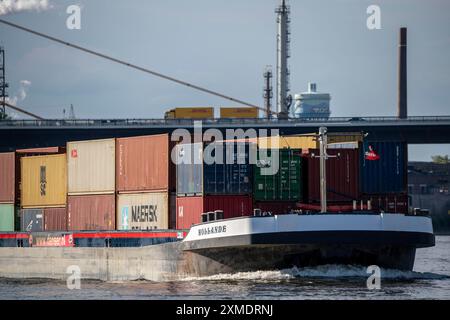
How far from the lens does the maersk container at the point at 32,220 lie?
56.3 metres

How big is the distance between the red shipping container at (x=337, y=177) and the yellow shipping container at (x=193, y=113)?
76.8 metres

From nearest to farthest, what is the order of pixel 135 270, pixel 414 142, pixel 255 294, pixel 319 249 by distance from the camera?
1. pixel 255 294
2. pixel 319 249
3. pixel 135 270
4. pixel 414 142

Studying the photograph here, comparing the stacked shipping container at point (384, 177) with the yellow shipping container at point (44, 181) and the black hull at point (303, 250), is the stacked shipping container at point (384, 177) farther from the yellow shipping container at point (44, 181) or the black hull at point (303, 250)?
the yellow shipping container at point (44, 181)

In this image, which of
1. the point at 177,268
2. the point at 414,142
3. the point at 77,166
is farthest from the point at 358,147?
the point at 414,142

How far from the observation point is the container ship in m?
42.4

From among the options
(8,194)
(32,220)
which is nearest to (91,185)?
(32,220)

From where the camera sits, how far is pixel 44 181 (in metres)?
55.9

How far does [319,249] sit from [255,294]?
4392 millimetres

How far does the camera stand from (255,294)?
127ft

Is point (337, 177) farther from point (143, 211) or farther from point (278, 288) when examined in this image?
point (143, 211)

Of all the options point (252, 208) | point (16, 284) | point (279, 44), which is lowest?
point (16, 284)

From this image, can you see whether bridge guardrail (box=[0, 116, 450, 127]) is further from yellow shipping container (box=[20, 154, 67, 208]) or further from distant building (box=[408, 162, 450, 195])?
yellow shipping container (box=[20, 154, 67, 208])

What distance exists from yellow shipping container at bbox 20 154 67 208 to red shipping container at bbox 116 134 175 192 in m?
4.75

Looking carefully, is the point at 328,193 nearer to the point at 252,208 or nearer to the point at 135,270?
the point at 252,208
